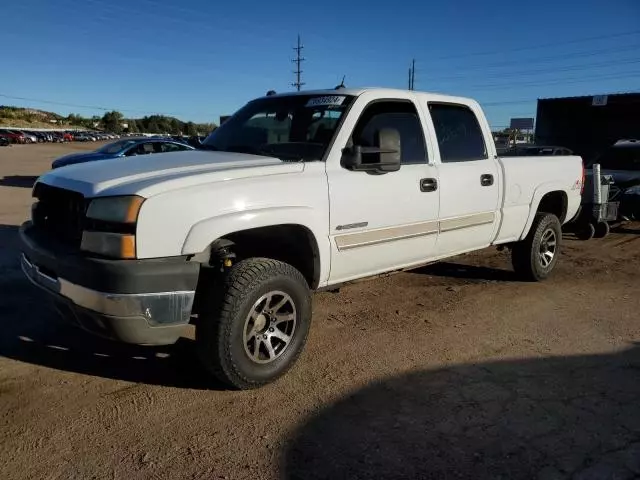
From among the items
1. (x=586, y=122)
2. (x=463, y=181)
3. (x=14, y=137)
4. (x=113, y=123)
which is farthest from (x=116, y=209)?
(x=113, y=123)

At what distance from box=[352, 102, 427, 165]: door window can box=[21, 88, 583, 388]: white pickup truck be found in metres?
0.01

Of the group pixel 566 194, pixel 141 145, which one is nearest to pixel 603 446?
pixel 566 194

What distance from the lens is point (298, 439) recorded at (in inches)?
120

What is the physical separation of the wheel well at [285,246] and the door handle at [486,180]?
2.14m

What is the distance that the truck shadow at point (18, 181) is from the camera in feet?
56.9

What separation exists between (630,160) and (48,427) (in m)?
11.4

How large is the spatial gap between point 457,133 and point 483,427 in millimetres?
2964

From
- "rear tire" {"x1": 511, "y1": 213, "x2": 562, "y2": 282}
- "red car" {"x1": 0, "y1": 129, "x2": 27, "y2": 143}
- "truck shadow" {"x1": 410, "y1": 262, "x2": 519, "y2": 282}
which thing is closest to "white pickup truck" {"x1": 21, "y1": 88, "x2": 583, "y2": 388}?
"rear tire" {"x1": 511, "y1": 213, "x2": 562, "y2": 282}

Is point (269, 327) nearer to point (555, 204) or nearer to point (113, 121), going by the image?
point (555, 204)

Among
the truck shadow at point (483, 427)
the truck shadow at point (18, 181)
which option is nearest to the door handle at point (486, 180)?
the truck shadow at point (483, 427)

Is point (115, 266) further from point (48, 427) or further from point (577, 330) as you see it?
point (577, 330)

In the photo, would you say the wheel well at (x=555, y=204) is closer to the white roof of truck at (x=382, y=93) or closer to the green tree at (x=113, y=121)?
the white roof of truck at (x=382, y=93)

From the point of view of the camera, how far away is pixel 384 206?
428 cm

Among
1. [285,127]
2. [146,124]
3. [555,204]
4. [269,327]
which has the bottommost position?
[269,327]
